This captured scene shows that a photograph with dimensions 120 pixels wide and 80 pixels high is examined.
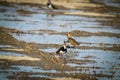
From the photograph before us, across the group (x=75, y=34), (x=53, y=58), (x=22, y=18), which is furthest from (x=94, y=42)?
(x=22, y=18)

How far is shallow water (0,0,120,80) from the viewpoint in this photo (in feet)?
55.3

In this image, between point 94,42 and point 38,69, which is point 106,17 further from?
point 38,69

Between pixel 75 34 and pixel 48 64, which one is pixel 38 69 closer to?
pixel 48 64

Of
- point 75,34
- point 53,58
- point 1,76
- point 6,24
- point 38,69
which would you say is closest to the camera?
point 1,76

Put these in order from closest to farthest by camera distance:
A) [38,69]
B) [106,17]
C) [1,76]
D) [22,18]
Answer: [1,76] < [38,69] < [22,18] < [106,17]

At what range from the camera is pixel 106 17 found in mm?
28047

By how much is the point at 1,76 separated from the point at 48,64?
2647mm

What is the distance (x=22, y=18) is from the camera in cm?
2606

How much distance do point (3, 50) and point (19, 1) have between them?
14.0 meters

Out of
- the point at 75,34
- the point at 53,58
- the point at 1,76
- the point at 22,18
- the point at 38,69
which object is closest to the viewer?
the point at 1,76

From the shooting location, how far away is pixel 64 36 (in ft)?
71.5

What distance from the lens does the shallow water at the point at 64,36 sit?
16864 millimetres

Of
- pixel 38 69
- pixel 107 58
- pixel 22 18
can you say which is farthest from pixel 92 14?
pixel 38 69

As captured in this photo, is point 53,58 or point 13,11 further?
point 13,11
